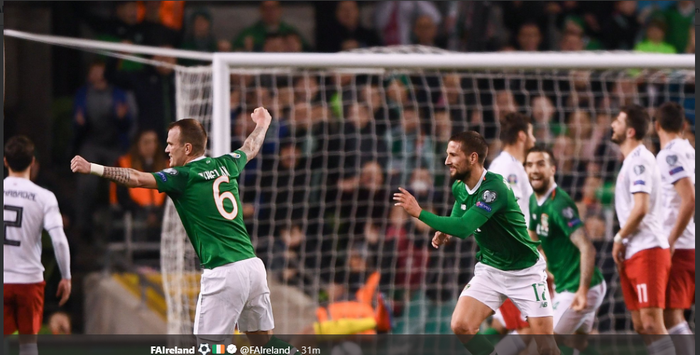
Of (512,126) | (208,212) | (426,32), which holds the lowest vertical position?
(208,212)

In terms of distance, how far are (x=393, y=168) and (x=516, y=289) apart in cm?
448

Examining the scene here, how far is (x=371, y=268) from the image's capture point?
32.7 ft

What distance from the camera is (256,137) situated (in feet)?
21.0

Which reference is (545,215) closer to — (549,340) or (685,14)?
(549,340)

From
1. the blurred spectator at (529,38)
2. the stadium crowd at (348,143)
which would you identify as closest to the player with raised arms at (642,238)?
the stadium crowd at (348,143)

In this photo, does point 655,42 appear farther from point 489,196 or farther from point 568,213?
point 489,196

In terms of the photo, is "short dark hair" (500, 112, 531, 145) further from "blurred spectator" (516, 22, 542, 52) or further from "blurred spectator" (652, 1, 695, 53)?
"blurred spectator" (652, 1, 695, 53)

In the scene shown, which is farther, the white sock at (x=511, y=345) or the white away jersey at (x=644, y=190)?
the white sock at (x=511, y=345)

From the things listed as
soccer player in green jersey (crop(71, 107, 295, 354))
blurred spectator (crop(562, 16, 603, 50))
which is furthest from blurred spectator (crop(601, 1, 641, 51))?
soccer player in green jersey (crop(71, 107, 295, 354))

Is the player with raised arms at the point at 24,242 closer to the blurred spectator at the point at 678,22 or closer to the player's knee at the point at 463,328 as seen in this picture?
the player's knee at the point at 463,328

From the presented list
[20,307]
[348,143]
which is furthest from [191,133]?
[348,143]

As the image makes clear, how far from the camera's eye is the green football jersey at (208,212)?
5.68 m

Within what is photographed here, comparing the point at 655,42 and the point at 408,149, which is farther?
the point at 655,42

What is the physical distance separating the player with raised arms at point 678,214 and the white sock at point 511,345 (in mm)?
1173
